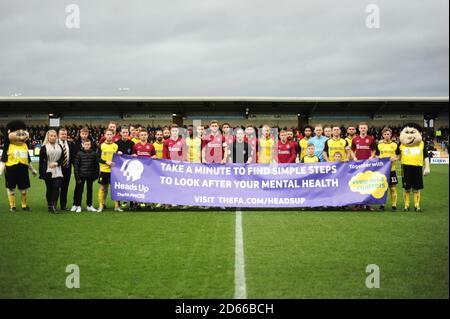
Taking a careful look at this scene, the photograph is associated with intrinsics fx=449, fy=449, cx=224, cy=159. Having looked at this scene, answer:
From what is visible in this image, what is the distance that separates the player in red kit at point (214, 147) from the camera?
11180 millimetres

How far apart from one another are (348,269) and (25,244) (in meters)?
4.69

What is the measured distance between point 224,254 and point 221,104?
36561 millimetres

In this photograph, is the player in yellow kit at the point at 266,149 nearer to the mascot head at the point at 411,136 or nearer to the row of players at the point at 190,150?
the row of players at the point at 190,150

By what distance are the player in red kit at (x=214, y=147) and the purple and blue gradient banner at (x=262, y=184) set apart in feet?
3.29

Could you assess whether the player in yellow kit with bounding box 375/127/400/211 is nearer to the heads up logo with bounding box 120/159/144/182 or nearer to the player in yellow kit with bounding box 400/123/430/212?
the player in yellow kit with bounding box 400/123/430/212

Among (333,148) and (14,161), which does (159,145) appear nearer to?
(14,161)

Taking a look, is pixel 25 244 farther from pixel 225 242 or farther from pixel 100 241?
pixel 225 242

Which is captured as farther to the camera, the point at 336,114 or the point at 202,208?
the point at 336,114

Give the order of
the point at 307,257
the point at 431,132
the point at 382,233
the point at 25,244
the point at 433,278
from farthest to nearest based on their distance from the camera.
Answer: the point at 431,132 → the point at 382,233 → the point at 25,244 → the point at 307,257 → the point at 433,278

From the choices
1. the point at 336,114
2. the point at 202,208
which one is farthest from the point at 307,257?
the point at 336,114

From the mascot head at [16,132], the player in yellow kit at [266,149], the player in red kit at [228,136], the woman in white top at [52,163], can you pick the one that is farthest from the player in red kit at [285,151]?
the mascot head at [16,132]

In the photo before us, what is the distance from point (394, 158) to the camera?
10461 millimetres

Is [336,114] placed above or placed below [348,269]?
above

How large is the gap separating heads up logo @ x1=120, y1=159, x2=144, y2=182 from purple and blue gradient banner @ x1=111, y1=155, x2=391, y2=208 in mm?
45
